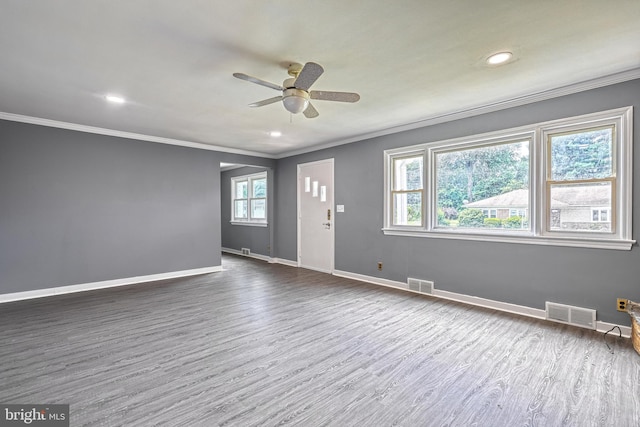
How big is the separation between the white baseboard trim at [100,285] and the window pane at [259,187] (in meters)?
2.33


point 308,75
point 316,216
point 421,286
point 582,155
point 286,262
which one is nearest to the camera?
point 308,75

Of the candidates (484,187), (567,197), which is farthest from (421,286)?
(567,197)

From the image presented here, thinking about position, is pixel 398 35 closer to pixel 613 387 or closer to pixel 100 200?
pixel 613 387

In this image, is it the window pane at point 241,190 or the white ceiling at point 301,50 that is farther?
the window pane at point 241,190

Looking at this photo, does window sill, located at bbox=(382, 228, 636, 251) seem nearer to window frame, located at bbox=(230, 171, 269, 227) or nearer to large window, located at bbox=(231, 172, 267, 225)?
window frame, located at bbox=(230, 171, 269, 227)

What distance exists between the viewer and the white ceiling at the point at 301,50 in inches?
78.6

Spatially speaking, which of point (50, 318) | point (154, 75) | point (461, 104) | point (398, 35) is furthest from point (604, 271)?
point (50, 318)

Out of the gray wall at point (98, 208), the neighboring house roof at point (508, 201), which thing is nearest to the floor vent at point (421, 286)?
the neighboring house roof at point (508, 201)

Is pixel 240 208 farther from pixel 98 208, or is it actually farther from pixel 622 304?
pixel 622 304

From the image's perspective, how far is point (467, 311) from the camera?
3.74 meters

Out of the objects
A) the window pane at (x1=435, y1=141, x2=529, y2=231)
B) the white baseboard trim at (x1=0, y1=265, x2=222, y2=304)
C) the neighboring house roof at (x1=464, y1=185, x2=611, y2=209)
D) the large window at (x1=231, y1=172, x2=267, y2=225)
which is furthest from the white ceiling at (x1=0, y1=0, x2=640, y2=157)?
the large window at (x1=231, y1=172, x2=267, y2=225)

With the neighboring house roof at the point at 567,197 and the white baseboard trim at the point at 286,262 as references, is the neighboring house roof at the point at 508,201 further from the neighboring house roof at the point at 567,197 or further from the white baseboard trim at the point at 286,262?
the white baseboard trim at the point at 286,262

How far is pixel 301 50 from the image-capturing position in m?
2.47

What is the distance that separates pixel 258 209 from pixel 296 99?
5457 millimetres
